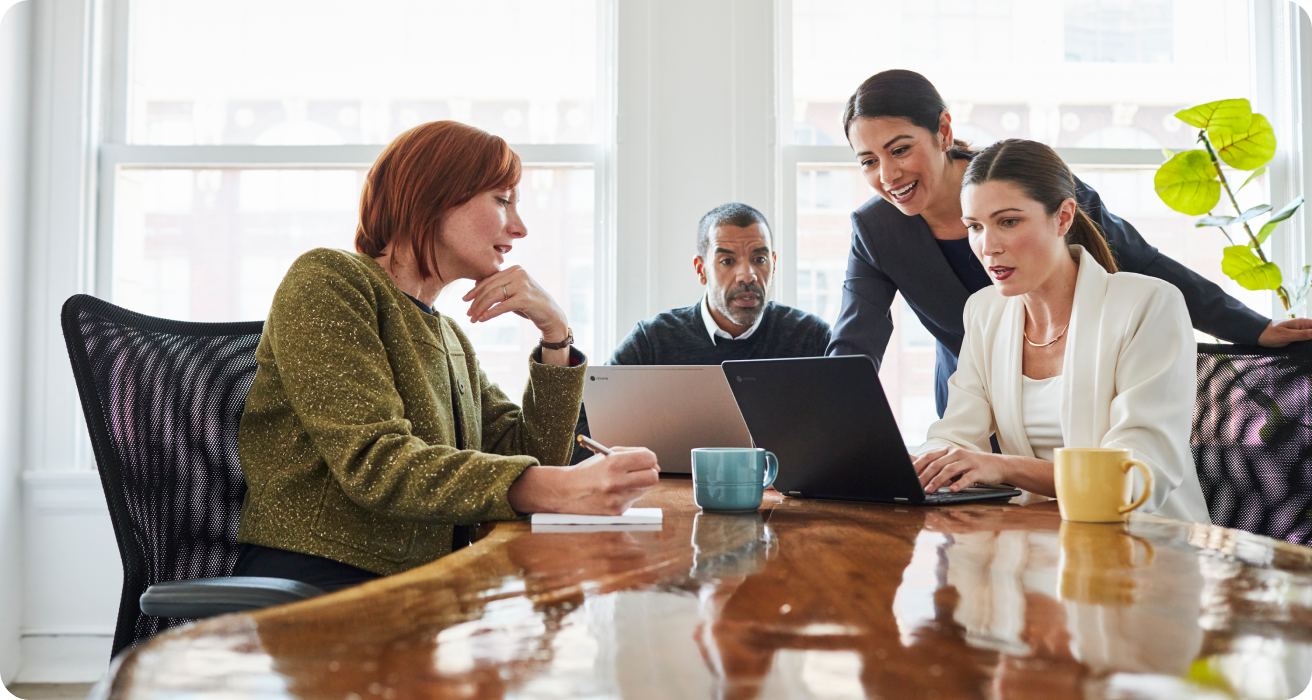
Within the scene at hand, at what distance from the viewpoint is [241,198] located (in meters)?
3.21

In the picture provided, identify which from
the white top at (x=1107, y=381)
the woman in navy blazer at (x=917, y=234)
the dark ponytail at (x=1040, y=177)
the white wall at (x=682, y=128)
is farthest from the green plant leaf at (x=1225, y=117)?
the white wall at (x=682, y=128)

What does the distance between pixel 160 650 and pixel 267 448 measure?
0.86 metres

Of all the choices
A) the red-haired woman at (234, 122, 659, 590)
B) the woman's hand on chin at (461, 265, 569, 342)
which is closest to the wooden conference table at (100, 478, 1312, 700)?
the red-haired woman at (234, 122, 659, 590)

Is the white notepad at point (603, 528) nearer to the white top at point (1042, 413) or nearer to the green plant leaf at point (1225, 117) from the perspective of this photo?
the white top at point (1042, 413)

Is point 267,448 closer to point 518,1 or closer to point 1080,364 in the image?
point 1080,364

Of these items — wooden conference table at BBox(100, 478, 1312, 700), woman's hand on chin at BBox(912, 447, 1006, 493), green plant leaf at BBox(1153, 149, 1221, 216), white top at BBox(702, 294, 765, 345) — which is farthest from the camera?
white top at BBox(702, 294, 765, 345)

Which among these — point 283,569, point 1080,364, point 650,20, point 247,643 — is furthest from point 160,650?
point 650,20

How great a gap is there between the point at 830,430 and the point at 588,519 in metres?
0.39

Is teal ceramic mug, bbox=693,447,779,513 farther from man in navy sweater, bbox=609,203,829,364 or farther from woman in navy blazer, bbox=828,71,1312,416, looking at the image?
man in navy sweater, bbox=609,203,829,364

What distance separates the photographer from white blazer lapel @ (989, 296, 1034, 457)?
1.61 metres

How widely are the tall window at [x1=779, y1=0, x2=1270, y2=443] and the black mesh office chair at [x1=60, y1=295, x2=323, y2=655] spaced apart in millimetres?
2212

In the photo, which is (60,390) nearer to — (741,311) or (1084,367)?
(741,311)

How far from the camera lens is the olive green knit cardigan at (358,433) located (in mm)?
1065

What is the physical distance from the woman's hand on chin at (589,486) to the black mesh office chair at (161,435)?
1.71ft
